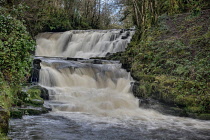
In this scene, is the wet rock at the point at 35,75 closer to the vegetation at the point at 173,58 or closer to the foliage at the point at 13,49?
the vegetation at the point at 173,58

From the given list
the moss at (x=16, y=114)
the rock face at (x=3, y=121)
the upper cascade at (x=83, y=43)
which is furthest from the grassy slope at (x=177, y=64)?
the rock face at (x=3, y=121)

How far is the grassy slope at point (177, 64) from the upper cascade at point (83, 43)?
3.15 meters

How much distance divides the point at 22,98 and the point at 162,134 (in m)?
4.94

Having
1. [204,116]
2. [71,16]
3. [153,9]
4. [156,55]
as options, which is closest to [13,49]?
[204,116]

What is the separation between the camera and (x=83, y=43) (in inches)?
840

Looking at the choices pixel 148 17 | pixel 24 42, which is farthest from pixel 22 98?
pixel 148 17

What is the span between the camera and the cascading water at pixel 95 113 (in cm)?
616

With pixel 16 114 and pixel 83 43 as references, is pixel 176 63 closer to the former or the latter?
Answer: pixel 16 114

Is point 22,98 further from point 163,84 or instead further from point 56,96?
point 163,84

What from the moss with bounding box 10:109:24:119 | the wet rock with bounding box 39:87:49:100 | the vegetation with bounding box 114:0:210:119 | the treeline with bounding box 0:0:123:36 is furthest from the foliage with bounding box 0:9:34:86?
the treeline with bounding box 0:0:123:36

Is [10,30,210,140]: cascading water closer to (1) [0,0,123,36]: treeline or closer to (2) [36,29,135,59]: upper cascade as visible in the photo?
(2) [36,29,135,59]: upper cascade

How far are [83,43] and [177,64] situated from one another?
11580 millimetres

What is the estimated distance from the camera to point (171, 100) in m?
9.80

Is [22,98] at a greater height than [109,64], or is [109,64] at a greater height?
[109,64]
